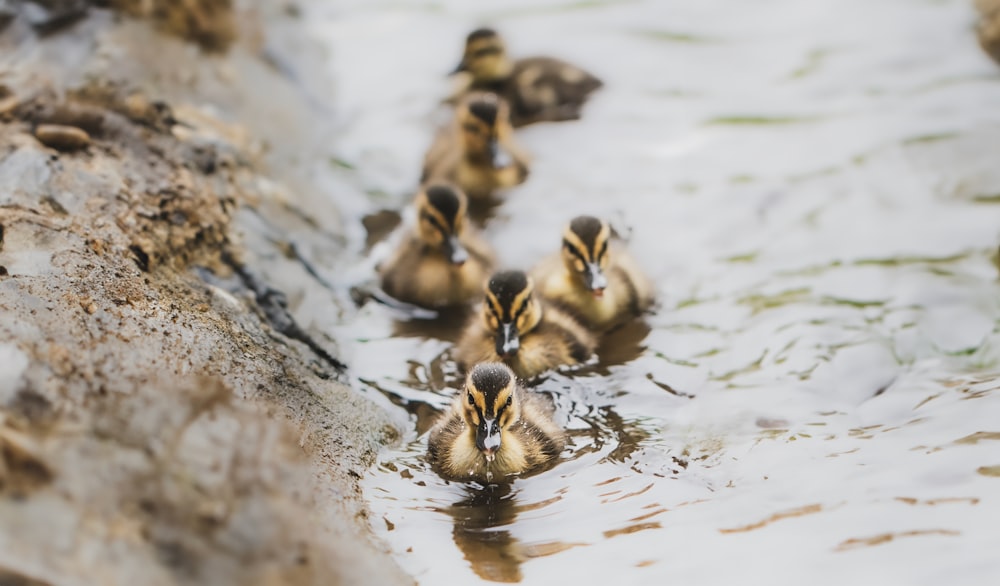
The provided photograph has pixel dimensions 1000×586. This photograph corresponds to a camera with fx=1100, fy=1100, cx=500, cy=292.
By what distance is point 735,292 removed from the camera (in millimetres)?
4785

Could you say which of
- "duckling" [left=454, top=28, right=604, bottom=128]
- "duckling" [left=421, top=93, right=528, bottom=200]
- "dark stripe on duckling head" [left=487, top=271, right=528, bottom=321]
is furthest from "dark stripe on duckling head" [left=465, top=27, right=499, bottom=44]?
"dark stripe on duckling head" [left=487, top=271, right=528, bottom=321]

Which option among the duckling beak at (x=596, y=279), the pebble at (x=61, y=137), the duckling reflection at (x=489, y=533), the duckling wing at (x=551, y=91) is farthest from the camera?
the duckling wing at (x=551, y=91)

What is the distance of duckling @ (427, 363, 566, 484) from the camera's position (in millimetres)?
3611

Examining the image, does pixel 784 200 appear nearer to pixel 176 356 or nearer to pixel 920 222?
pixel 920 222

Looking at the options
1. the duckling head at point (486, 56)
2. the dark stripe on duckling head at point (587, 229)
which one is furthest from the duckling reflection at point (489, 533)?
the duckling head at point (486, 56)

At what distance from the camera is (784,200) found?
5465 mm

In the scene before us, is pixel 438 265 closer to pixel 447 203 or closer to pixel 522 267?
pixel 447 203

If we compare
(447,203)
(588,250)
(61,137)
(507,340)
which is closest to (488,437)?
(507,340)

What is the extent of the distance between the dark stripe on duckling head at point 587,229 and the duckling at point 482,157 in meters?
1.26

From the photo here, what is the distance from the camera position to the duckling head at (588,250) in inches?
185

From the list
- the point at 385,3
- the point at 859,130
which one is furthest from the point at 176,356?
the point at 385,3

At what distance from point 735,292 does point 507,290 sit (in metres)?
1.10

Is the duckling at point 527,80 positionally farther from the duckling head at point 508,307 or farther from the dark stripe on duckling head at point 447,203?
the duckling head at point 508,307

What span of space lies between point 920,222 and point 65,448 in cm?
396
